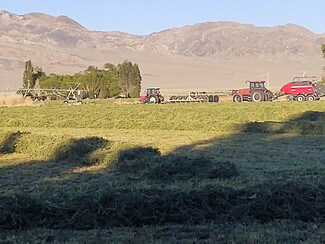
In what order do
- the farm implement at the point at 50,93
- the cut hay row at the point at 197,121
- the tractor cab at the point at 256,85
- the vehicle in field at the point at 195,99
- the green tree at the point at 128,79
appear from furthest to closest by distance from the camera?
the green tree at the point at 128,79, the farm implement at the point at 50,93, the vehicle in field at the point at 195,99, the tractor cab at the point at 256,85, the cut hay row at the point at 197,121

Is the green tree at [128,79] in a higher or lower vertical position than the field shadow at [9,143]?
lower

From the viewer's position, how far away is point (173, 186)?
11.8 m

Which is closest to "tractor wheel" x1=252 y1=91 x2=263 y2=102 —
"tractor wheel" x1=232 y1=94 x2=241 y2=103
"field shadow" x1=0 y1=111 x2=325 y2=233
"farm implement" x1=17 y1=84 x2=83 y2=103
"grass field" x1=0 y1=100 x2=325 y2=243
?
"tractor wheel" x1=232 y1=94 x2=241 y2=103

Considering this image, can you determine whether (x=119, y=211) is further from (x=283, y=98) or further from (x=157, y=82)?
(x=157, y=82)

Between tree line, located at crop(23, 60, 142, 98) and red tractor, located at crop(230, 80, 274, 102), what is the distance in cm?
2597

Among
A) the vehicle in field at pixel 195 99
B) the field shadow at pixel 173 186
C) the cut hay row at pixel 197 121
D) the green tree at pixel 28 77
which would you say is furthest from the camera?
the green tree at pixel 28 77

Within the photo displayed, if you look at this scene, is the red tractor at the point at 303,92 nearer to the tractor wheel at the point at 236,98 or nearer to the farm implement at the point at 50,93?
the tractor wheel at the point at 236,98

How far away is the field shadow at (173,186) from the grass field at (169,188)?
0.06ft

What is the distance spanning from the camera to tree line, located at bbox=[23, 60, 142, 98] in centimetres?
8231

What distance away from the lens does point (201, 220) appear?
9172mm

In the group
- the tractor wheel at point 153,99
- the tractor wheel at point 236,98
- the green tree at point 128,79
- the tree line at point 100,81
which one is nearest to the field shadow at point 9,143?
the tractor wheel at point 236,98

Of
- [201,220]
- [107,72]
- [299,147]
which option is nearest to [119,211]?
[201,220]

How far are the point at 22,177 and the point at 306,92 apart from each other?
45.2 m

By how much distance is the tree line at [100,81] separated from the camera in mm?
82312
